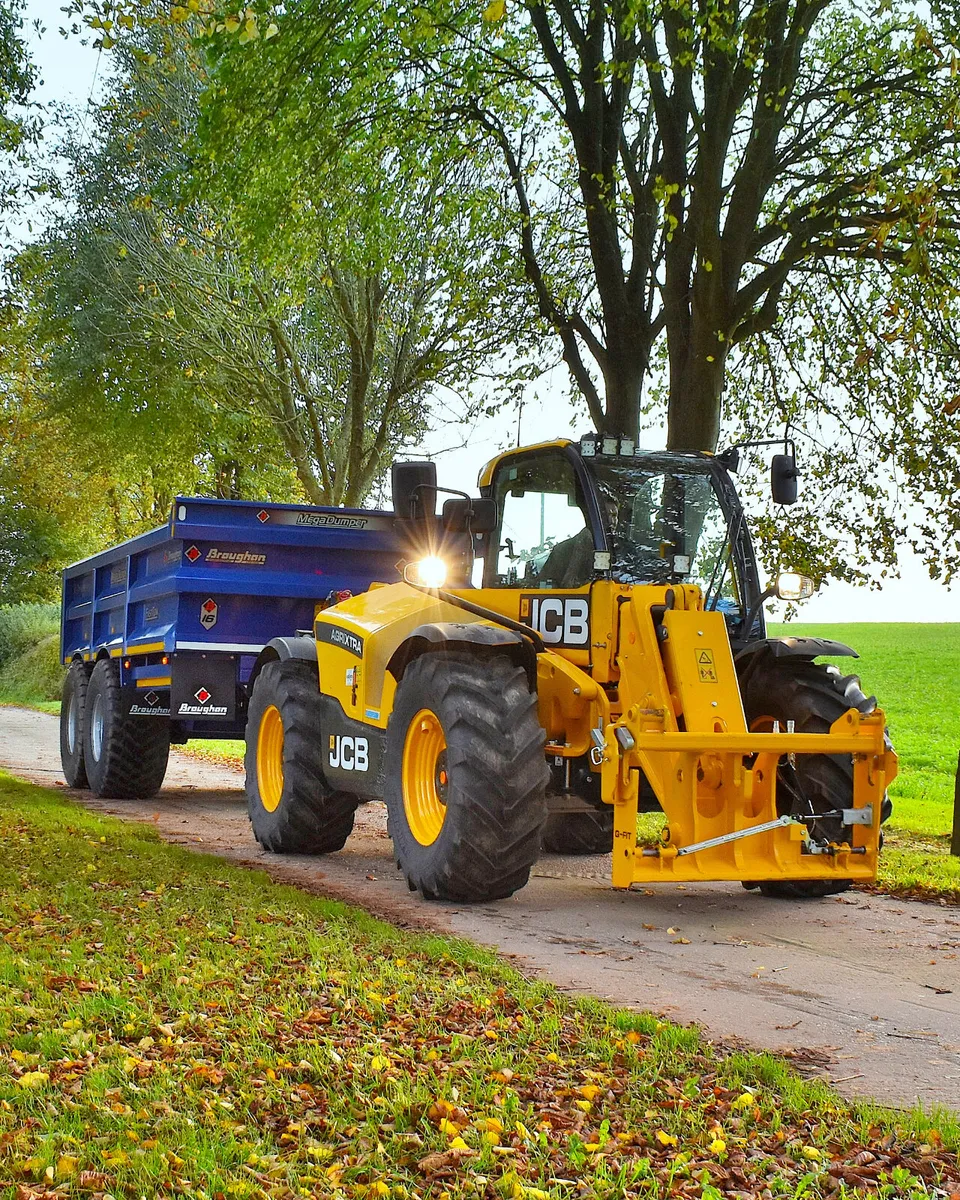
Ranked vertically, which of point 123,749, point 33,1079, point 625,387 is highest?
point 625,387

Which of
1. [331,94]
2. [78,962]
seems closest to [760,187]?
[331,94]

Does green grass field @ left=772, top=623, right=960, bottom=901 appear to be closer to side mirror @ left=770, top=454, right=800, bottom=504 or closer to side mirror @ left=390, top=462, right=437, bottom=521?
side mirror @ left=770, top=454, right=800, bottom=504

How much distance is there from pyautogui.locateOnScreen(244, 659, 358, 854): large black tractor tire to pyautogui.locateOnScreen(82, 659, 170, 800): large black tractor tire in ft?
12.2

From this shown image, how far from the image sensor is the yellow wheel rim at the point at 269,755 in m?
10.6

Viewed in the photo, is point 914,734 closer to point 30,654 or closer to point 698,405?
point 698,405

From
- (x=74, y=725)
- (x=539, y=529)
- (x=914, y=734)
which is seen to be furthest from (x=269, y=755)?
(x=914, y=734)

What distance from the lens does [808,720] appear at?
8250mm

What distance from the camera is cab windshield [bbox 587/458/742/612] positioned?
841 centimetres

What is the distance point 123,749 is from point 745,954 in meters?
8.77

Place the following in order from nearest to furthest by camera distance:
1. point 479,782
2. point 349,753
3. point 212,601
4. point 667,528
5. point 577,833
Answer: point 479,782
point 667,528
point 349,753
point 577,833
point 212,601

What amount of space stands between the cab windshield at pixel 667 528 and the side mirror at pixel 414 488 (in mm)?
1055

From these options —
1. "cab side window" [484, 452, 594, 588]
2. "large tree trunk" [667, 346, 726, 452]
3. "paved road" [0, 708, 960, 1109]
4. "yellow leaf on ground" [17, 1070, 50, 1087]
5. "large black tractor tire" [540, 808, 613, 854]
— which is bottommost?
"yellow leaf on ground" [17, 1070, 50, 1087]

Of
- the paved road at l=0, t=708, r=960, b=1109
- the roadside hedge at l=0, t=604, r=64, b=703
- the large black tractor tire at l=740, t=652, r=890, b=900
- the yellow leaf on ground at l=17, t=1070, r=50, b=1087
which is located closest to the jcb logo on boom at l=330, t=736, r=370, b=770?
the paved road at l=0, t=708, r=960, b=1109

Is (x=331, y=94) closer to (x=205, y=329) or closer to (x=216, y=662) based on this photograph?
(x=216, y=662)
